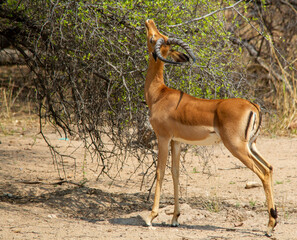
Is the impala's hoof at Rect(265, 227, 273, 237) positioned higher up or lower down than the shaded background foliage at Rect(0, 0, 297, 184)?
lower down

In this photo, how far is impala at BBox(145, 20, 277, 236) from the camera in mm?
4723

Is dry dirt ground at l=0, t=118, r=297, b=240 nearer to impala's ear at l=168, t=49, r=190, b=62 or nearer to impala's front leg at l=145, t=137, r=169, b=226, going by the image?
impala's front leg at l=145, t=137, r=169, b=226

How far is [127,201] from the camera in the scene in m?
6.62

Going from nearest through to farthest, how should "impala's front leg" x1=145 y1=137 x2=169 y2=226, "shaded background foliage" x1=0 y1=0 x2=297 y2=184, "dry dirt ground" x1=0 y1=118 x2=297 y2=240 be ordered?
"dry dirt ground" x1=0 y1=118 x2=297 y2=240, "impala's front leg" x1=145 y1=137 x2=169 y2=226, "shaded background foliage" x1=0 y1=0 x2=297 y2=184

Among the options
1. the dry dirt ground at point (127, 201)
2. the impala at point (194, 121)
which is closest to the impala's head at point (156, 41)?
the impala at point (194, 121)

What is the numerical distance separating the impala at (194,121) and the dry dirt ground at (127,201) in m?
0.39

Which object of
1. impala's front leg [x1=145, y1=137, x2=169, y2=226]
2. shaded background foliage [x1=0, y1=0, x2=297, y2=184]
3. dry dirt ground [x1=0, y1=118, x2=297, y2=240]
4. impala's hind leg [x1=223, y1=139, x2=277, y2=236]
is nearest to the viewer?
impala's hind leg [x1=223, y1=139, x2=277, y2=236]

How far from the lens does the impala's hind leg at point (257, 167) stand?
4711 mm

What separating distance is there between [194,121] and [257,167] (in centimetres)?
76

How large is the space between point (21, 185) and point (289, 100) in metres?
6.90

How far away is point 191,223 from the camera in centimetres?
546

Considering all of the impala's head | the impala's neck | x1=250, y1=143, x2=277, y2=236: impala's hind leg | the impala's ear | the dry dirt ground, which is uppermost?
the impala's head

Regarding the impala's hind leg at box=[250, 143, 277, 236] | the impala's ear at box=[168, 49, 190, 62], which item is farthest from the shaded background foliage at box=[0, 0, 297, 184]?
the impala's hind leg at box=[250, 143, 277, 236]

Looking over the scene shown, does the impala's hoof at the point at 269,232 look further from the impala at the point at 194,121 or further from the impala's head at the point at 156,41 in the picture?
the impala's head at the point at 156,41
